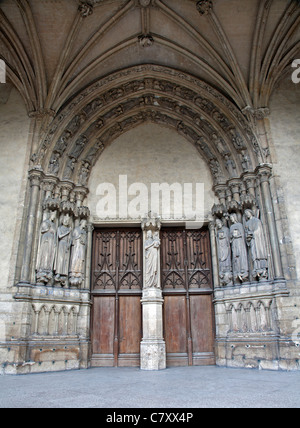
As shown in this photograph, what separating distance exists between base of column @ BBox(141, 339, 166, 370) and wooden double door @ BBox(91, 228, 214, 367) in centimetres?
76

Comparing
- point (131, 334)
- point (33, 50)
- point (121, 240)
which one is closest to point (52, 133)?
point (33, 50)

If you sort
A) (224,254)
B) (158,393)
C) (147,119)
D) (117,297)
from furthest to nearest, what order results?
1. (147,119)
2. (117,297)
3. (224,254)
4. (158,393)

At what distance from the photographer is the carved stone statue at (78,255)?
8.30 metres

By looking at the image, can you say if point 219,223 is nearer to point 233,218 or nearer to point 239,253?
point 233,218

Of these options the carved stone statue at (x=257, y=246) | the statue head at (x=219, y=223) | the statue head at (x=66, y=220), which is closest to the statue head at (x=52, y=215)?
the statue head at (x=66, y=220)

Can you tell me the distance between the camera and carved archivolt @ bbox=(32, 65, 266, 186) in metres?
8.84

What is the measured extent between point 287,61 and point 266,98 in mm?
1199

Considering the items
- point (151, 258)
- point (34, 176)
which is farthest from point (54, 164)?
point (151, 258)

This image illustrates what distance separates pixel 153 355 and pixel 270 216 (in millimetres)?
4191

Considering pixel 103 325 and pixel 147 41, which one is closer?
pixel 103 325

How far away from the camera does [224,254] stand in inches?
332

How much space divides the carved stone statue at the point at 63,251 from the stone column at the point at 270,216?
4.95 m

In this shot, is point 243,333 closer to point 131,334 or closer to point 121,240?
point 131,334

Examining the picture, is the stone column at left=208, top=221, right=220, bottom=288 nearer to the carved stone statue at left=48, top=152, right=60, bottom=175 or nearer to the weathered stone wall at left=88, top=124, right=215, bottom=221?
the weathered stone wall at left=88, top=124, right=215, bottom=221
